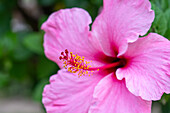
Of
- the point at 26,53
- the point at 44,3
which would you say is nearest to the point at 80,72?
the point at 26,53

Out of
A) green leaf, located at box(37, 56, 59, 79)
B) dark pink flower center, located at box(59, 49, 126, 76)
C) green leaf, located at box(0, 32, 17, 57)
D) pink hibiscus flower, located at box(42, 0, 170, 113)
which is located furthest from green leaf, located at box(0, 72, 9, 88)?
dark pink flower center, located at box(59, 49, 126, 76)

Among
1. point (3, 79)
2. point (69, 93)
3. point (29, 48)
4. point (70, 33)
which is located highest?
point (70, 33)

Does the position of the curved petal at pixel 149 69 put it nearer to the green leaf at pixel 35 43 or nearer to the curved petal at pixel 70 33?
the curved petal at pixel 70 33

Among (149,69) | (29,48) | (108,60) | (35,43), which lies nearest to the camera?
(149,69)

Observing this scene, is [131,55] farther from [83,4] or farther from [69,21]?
[83,4]

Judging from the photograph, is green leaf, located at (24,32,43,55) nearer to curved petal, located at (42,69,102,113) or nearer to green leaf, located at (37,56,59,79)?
green leaf, located at (37,56,59,79)

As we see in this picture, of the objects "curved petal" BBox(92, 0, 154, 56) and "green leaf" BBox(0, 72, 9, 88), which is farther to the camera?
"green leaf" BBox(0, 72, 9, 88)

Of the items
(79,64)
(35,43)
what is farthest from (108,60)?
(35,43)

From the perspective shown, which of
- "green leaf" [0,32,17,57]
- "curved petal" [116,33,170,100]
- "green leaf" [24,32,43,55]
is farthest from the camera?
"green leaf" [0,32,17,57]

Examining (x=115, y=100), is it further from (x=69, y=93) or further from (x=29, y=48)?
(x=29, y=48)
